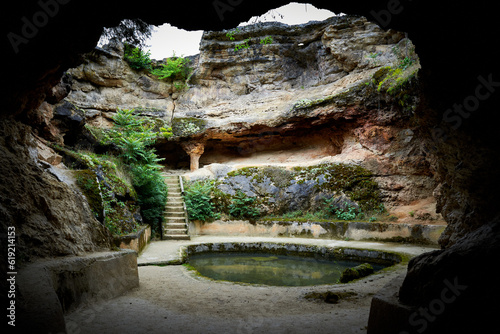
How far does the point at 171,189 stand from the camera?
45.3 feet

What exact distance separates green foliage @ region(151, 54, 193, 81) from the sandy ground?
18.7 metres

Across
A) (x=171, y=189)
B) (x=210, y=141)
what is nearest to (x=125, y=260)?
(x=171, y=189)

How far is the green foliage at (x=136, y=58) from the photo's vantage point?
20656mm

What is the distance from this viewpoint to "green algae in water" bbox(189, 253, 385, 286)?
6.88 metres

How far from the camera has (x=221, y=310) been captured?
404 cm

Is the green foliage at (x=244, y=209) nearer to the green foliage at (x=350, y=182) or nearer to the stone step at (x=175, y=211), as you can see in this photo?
the stone step at (x=175, y=211)

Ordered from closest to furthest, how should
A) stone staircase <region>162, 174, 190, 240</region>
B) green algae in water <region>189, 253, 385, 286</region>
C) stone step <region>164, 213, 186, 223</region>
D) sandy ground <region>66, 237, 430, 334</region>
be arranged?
sandy ground <region>66, 237, 430, 334</region>, green algae in water <region>189, 253, 385, 286</region>, stone staircase <region>162, 174, 190, 240</region>, stone step <region>164, 213, 186, 223</region>

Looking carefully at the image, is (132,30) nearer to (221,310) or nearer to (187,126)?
(221,310)

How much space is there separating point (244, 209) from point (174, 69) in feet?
45.3

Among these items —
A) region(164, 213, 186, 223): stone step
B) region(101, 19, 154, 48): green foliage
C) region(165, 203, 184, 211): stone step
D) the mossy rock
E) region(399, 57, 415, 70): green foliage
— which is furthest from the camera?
region(399, 57, 415, 70): green foliage

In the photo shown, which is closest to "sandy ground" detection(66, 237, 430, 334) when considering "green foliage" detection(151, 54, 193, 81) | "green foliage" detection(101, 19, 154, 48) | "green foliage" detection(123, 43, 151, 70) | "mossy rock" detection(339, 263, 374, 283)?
"mossy rock" detection(339, 263, 374, 283)

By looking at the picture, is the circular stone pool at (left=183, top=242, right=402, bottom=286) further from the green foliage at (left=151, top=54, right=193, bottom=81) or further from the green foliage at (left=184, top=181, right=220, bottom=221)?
the green foliage at (left=151, top=54, right=193, bottom=81)

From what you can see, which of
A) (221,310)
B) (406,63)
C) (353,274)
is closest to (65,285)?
(221,310)

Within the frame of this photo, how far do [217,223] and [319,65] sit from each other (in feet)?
44.6
